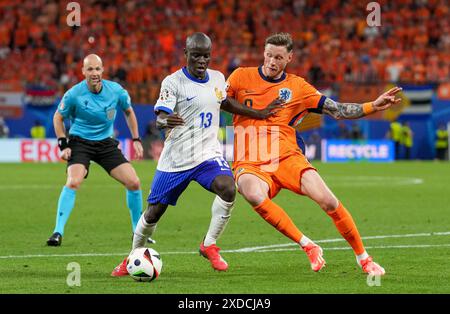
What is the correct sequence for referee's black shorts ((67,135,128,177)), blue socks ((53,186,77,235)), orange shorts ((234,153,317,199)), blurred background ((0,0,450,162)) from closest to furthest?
orange shorts ((234,153,317,199)) → blue socks ((53,186,77,235)) → referee's black shorts ((67,135,128,177)) → blurred background ((0,0,450,162))

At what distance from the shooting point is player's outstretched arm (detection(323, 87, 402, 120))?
9297 millimetres

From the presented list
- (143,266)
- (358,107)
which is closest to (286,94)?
(358,107)

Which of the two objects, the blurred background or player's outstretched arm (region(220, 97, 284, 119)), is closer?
player's outstretched arm (region(220, 97, 284, 119))

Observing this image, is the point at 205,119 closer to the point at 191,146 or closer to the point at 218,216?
the point at 191,146

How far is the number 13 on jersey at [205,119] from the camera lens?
926cm

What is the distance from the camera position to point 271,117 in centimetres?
971

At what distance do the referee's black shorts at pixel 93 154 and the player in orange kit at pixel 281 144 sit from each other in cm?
309

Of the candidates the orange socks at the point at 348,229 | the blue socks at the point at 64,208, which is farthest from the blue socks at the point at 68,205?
the orange socks at the point at 348,229

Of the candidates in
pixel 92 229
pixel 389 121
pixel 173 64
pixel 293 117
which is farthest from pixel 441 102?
pixel 293 117

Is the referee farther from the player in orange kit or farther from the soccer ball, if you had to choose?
the soccer ball

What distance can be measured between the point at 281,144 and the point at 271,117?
0.29 meters

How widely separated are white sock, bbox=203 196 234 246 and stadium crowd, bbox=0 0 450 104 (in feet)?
85.1

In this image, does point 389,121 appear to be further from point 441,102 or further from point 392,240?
point 392,240

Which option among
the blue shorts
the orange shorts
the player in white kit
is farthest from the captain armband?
the blue shorts
